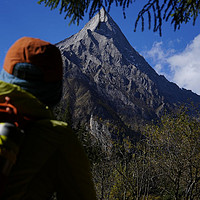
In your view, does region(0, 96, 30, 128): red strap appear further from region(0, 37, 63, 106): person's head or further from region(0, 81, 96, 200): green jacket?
region(0, 37, 63, 106): person's head

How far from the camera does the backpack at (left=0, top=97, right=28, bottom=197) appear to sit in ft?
2.03

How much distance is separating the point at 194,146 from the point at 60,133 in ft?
34.9

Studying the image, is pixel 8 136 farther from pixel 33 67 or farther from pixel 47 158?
pixel 33 67

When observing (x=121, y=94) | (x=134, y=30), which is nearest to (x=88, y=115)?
(x=121, y=94)

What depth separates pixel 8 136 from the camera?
65 centimetres

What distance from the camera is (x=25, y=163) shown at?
2.37 ft

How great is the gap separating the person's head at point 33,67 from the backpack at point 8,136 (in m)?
0.18

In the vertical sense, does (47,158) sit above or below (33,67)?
below

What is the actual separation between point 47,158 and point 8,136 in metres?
0.18

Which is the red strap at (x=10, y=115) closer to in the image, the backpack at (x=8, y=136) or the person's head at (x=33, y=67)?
the backpack at (x=8, y=136)

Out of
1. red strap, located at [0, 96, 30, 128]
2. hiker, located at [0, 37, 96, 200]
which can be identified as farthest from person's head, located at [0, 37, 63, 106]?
red strap, located at [0, 96, 30, 128]

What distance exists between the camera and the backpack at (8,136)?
62cm

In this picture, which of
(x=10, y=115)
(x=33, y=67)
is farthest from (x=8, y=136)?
(x=33, y=67)

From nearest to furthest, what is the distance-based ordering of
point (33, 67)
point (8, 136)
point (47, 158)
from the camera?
point (8, 136) → point (47, 158) → point (33, 67)
